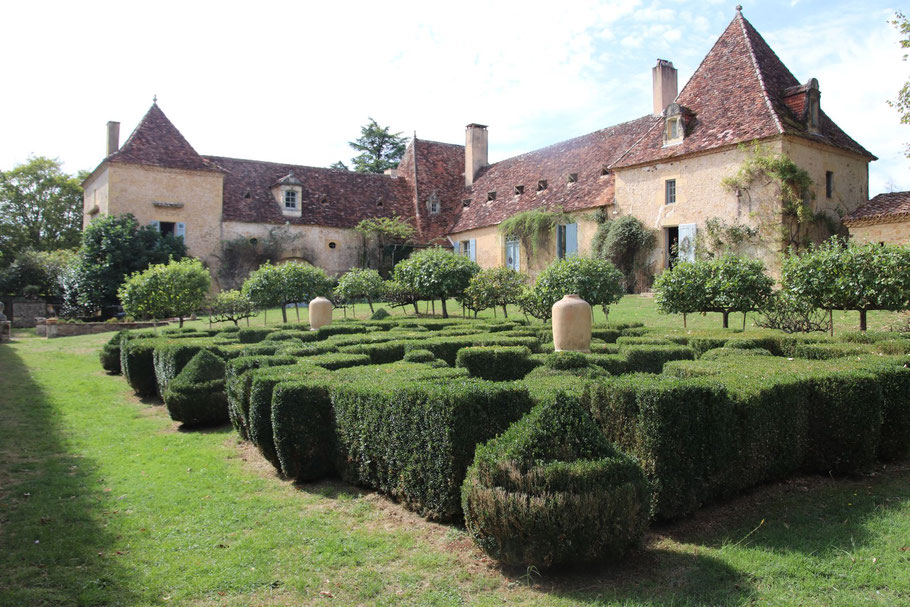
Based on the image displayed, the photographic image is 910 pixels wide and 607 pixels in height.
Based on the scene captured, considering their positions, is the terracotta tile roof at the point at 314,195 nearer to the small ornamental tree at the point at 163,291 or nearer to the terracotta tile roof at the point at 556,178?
the terracotta tile roof at the point at 556,178

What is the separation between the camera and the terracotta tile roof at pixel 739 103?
20500mm

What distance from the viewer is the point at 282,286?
61.3 feet

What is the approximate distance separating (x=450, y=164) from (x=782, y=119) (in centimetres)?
1962

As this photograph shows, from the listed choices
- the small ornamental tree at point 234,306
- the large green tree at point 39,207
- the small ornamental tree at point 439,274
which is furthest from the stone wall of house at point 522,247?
the large green tree at point 39,207

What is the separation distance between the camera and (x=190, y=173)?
95.1 ft

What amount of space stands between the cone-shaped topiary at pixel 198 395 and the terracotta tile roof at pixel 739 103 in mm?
18017

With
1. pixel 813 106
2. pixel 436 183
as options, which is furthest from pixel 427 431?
pixel 436 183

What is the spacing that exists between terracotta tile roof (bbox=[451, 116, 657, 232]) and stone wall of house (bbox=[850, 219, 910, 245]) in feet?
27.9

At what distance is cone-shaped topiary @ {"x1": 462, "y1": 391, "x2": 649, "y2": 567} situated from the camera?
3854mm

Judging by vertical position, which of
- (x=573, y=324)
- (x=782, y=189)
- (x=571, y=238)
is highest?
(x=782, y=189)

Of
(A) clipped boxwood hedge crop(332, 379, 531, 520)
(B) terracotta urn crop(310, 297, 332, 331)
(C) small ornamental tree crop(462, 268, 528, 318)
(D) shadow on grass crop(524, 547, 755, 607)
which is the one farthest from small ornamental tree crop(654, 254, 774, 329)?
(D) shadow on grass crop(524, 547, 755, 607)

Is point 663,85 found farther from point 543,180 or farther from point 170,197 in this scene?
point 170,197

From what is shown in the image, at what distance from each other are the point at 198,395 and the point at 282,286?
9751 millimetres

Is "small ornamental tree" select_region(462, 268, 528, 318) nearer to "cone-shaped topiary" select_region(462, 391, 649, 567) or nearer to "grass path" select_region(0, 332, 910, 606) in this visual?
"grass path" select_region(0, 332, 910, 606)
